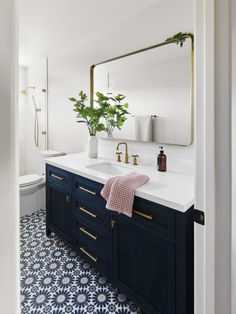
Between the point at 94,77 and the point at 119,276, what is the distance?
210 centimetres

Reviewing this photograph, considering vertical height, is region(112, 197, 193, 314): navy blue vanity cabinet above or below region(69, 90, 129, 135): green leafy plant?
below

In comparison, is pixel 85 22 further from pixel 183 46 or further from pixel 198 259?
pixel 198 259

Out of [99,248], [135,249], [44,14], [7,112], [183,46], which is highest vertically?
[44,14]

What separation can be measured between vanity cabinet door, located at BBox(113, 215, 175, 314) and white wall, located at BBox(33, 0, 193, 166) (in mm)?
789

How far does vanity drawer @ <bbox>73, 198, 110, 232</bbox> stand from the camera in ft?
5.48

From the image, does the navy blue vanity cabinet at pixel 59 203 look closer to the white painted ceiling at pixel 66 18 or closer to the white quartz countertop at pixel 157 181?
the white quartz countertop at pixel 157 181

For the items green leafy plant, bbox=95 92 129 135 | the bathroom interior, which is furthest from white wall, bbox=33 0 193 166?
green leafy plant, bbox=95 92 129 135

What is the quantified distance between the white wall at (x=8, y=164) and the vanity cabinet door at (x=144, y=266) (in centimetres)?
100

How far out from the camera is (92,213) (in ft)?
5.91

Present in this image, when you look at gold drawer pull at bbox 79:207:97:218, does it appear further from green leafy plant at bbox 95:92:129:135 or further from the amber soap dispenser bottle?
green leafy plant at bbox 95:92:129:135

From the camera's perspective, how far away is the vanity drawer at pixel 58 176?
2.07m

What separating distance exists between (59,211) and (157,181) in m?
1.18

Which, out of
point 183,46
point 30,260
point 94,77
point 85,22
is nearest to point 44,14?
point 85,22

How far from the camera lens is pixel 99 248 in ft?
5.76
